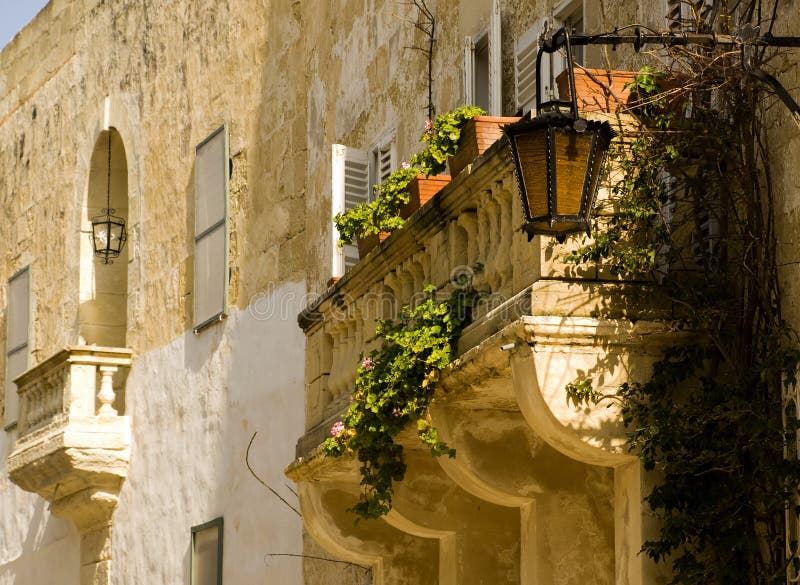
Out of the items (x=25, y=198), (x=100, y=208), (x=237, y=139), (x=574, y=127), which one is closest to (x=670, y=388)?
(x=574, y=127)

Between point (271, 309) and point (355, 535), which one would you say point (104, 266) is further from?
point (355, 535)

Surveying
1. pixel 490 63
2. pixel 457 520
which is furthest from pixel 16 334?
pixel 457 520

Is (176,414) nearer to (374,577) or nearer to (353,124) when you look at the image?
(353,124)

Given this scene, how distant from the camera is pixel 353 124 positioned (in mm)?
12469

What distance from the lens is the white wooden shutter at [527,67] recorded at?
33.1ft

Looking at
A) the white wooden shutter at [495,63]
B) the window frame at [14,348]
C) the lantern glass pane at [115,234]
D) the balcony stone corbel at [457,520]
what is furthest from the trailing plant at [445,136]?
the window frame at [14,348]

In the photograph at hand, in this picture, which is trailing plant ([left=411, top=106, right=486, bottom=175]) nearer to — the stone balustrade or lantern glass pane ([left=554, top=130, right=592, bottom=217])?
lantern glass pane ([left=554, top=130, right=592, bottom=217])

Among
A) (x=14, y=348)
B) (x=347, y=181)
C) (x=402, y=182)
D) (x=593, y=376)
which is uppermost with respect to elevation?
(x=347, y=181)

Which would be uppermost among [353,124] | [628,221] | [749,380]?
[353,124]

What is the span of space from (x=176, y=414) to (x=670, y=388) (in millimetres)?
7845

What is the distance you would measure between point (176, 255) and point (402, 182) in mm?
6093

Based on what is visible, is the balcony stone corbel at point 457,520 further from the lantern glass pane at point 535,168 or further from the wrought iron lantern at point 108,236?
the wrought iron lantern at point 108,236

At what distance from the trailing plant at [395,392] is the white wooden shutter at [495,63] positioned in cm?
223

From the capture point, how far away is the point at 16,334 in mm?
18234
